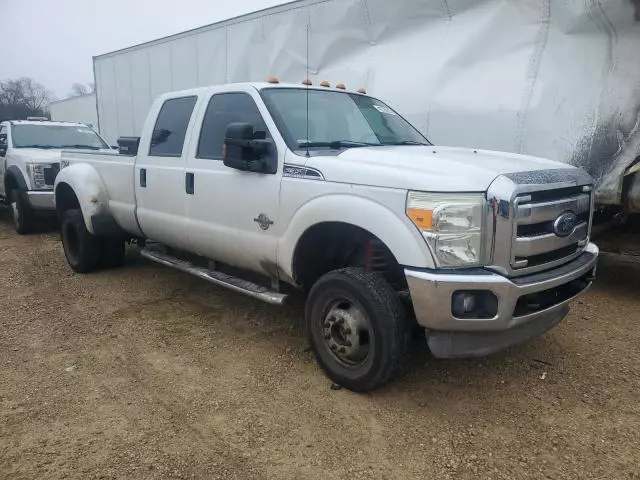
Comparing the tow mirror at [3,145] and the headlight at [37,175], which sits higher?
the tow mirror at [3,145]

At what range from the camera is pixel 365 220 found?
315cm

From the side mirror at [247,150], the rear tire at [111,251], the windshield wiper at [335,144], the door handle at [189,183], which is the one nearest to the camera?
the side mirror at [247,150]

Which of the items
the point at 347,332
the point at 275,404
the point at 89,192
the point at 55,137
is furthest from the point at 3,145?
the point at 347,332

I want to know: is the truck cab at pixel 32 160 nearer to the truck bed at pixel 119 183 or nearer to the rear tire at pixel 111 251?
the rear tire at pixel 111 251

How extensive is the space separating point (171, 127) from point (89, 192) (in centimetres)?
142

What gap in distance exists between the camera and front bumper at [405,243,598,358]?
2869 millimetres

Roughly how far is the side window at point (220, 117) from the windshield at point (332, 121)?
0.17 m

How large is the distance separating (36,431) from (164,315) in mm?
1903

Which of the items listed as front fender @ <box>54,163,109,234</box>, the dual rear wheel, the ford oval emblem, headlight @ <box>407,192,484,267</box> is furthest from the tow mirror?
the ford oval emblem

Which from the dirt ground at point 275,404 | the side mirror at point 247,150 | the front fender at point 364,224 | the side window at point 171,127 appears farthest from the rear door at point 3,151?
the front fender at point 364,224

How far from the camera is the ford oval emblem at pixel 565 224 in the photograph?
315cm

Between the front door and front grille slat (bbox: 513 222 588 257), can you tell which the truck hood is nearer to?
front grille slat (bbox: 513 222 588 257)

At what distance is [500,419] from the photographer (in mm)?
3150

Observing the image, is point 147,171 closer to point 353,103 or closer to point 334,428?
point 353,103
